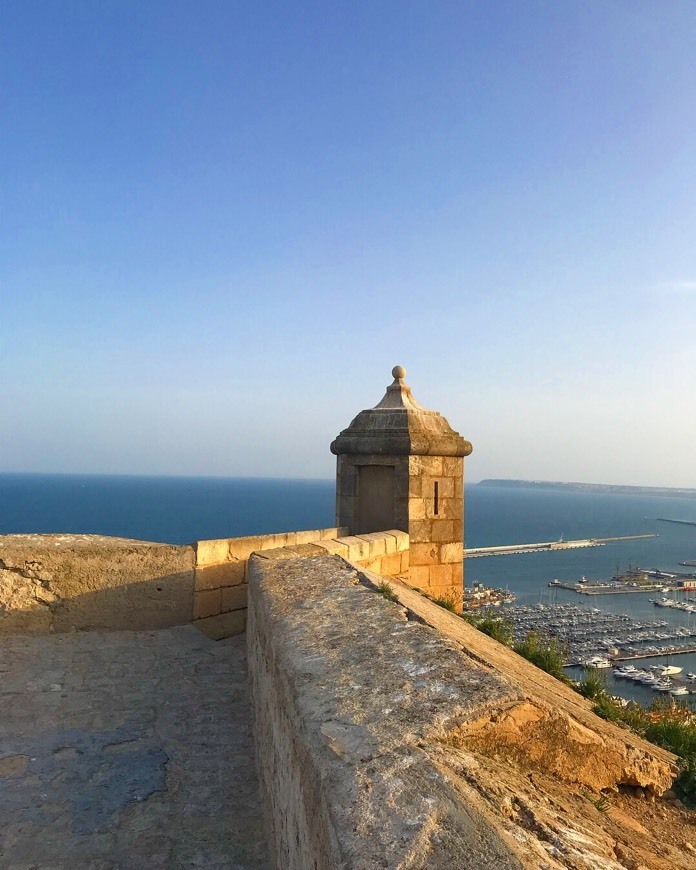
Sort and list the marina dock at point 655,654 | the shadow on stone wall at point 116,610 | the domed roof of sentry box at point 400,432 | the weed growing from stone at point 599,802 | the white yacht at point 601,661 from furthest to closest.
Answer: the marina dock at point 655,654 → the white yacht at point 601,661 → the domed roof of sentry box at point 400,432 → the shadow on stone wall at point 116,610 → the weed growing from stone at point 599,802

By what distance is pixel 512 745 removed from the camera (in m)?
1.94

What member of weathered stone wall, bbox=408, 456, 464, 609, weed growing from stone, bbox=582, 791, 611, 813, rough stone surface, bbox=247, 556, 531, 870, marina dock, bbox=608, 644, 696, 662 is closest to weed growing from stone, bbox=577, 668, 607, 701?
rough stone surface, bbox=247, 556, 531, 870

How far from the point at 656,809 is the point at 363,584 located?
2.31m

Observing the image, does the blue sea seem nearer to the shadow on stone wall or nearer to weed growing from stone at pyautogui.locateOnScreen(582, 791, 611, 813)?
the shadow on stone wall

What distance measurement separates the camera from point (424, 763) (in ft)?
5.39

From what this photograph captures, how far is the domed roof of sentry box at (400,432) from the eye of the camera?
7512mm

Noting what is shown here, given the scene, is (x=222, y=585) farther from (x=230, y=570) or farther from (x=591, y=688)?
(x=591, y=688)

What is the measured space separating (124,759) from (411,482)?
195 inches

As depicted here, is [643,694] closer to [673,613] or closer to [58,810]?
[673,613]

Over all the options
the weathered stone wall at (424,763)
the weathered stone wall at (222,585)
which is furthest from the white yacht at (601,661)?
the weathered stone wall at (424,763)

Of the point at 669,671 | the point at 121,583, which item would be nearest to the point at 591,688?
the point at 121,583

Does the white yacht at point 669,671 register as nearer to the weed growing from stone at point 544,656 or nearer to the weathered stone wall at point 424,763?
the weed growing from stone at point 544,656

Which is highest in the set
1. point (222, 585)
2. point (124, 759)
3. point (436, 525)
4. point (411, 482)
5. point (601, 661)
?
point (411, 482)

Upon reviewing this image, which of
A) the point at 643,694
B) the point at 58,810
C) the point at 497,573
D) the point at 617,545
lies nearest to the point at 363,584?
the point at 58,810
